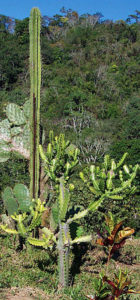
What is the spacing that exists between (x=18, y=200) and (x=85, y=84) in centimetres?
2510

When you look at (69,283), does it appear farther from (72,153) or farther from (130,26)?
(130,26)

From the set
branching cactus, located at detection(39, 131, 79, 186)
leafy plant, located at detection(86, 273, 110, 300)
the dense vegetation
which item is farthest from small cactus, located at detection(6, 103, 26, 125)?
leafy plant, located at detection(86, 273, 110, 300)

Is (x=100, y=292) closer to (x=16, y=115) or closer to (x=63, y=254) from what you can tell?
(x=63, y=254)

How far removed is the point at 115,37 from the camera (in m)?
40.2

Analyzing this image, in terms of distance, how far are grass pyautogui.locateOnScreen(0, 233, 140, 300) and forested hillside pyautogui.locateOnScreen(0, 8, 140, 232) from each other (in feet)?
20.0

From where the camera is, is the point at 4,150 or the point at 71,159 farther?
the point at 4,150

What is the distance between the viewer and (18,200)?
4.65 metres

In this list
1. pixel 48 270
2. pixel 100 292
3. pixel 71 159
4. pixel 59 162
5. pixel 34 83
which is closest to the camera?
pixel 100 292

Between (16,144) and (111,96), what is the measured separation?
79.2ft

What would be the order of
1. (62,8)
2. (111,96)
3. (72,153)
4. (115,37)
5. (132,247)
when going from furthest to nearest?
1. (62,8)
2. (115,37)
3. (111,96)
4. (132,247)
5. (72,153)

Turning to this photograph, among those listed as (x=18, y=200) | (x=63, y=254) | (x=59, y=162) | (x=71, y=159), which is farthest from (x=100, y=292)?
(x=18, y=200)

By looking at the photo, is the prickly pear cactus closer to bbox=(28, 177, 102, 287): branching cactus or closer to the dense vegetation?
the dense vegetation

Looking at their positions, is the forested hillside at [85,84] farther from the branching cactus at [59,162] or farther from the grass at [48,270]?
the branching cactus at [59,162]

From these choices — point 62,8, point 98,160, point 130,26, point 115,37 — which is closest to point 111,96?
point 98,160
